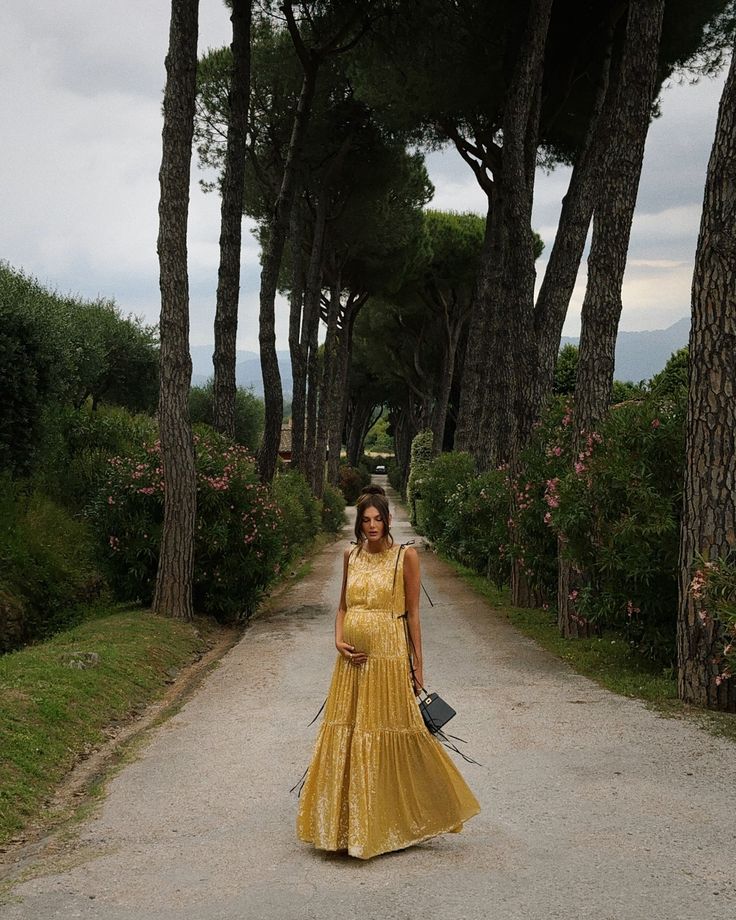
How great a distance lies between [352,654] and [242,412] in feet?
187

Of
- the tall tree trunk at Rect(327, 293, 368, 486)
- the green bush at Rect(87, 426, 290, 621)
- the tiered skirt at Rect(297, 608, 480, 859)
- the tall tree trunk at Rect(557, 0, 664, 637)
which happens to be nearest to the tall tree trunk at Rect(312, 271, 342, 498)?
the tall tree trunk at Rect(327, 293, 368, 486)

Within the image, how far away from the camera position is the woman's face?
539 centimetres

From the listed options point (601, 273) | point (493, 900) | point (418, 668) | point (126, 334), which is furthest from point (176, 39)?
point (126, 334)

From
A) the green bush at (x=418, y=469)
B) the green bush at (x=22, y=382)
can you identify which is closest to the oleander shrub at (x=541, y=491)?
the green bush at (x=22, y=382)

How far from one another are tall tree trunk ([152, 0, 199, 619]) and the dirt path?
12.8ft

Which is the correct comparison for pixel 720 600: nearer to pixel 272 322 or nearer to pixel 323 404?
pixel 272 322

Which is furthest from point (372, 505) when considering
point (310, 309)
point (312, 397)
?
point (312, 397)

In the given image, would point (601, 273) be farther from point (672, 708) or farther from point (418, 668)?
point (418, 668)

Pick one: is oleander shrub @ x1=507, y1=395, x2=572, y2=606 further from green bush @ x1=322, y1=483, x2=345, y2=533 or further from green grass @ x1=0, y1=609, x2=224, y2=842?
green bush @ x1=322, y1=483, x2=345, y2=533

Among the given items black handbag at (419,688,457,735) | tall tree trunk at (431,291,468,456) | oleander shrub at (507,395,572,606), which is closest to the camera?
black handbag at (419,688,457,735)

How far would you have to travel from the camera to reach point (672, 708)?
8.28 meters

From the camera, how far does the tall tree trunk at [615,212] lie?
453 inches

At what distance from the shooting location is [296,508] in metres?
23.7

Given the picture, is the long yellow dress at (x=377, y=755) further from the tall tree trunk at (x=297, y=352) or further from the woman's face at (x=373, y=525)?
the tall tree trunk at (x=297, y=352)
